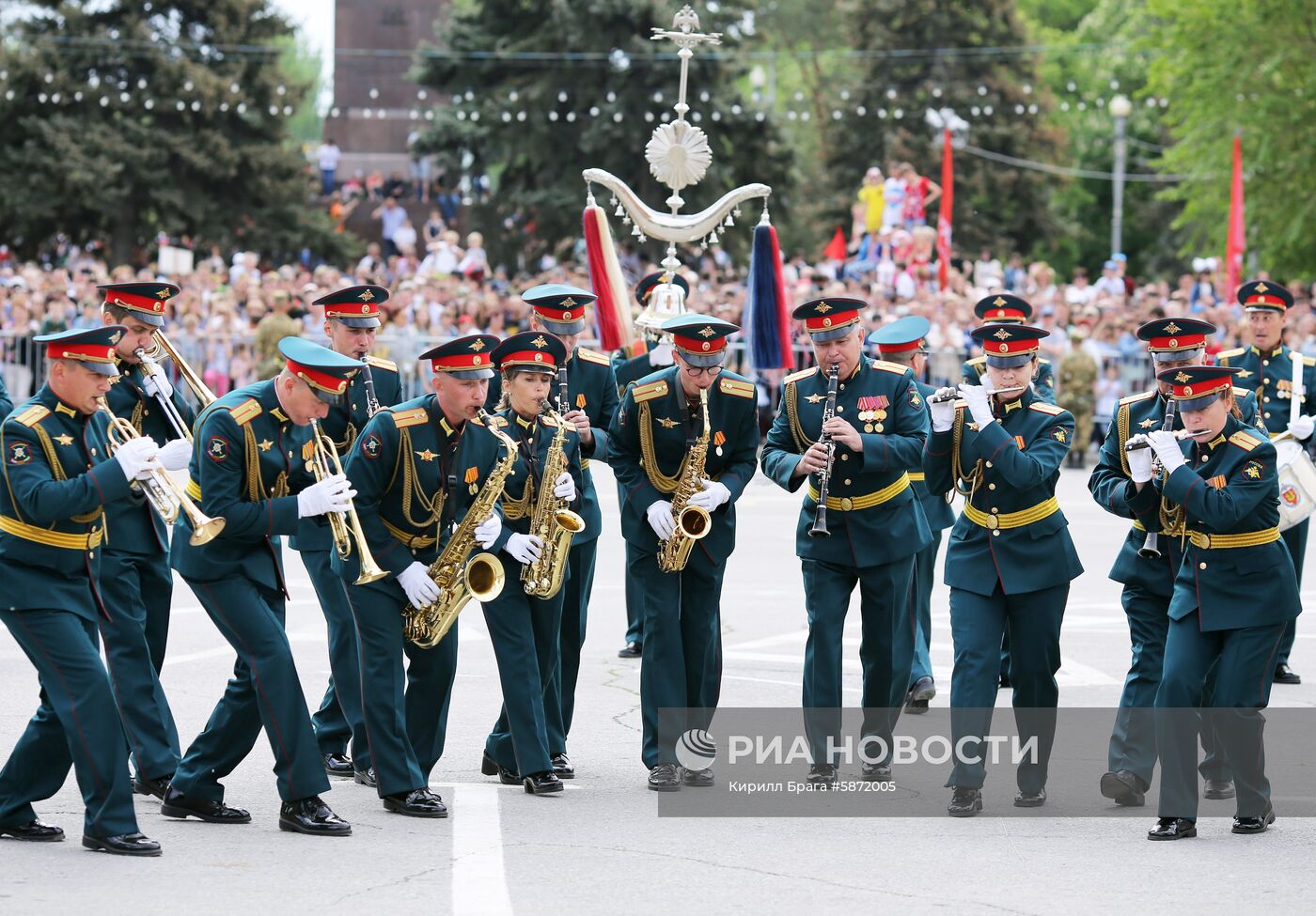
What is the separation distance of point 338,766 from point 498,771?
0.79 meters

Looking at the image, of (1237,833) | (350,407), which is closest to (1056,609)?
(1237,833)

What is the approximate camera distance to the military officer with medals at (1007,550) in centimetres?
898

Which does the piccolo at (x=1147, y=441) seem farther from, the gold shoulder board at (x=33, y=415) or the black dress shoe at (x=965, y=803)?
the gold shoulder board at (x=33, y=415)

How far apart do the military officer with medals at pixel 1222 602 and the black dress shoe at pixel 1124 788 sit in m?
0.62

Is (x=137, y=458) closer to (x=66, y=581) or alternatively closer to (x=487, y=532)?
(x=66, y=581)

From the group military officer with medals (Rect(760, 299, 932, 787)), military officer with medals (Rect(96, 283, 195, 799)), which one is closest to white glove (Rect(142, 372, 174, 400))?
military officer with medals (Rect(96, 283, 195, 799))

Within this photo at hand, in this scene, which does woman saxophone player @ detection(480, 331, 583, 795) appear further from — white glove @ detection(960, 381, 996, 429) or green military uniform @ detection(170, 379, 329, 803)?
white glove @ detection(960, 381, 996, 429)

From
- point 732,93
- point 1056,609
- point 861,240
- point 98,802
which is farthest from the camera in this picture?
point 732,93

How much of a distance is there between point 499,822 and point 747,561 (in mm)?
8982

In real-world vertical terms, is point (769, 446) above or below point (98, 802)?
above

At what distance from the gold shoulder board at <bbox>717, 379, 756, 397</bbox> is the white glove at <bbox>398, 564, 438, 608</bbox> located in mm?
1863

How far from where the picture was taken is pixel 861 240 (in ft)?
101

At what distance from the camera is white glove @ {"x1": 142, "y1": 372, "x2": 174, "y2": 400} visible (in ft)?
30.6

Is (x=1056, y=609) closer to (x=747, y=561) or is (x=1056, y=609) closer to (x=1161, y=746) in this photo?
(x=1161, y=746)
